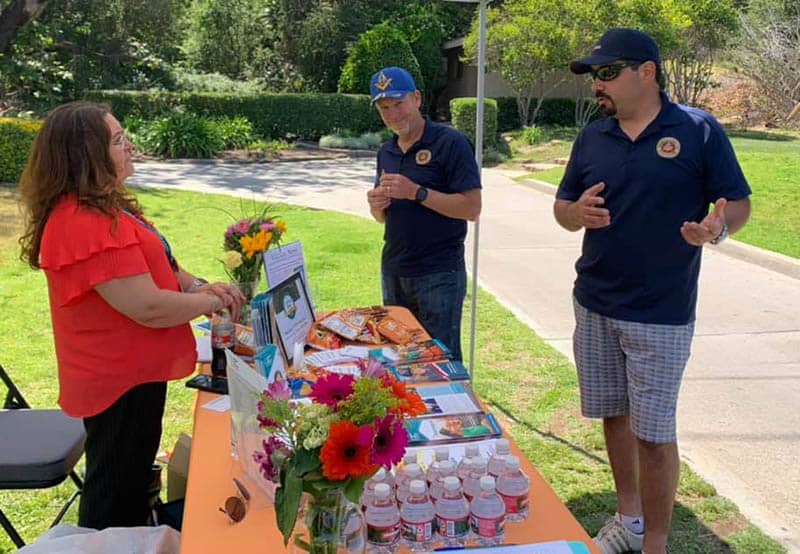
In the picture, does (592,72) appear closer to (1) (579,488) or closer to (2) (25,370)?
(1) (579,488)

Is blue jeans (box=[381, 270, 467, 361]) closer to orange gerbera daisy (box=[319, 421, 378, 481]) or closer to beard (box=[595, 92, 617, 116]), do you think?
beard (box=[595, 92, 617, 116])

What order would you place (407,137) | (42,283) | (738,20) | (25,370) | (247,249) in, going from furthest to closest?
(738,20) → (42,283) → (25,370) → (407,137) → (247,249)

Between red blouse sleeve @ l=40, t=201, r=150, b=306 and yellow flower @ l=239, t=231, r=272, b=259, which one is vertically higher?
red blouse sleeve @ l=40, t=201, r=150, b=306

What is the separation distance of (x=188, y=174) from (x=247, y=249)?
11991mm

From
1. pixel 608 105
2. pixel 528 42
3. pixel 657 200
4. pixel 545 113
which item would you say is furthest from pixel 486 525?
pixel 545 113

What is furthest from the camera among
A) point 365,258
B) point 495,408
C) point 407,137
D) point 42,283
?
point 365,258

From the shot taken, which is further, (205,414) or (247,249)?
(247,249)

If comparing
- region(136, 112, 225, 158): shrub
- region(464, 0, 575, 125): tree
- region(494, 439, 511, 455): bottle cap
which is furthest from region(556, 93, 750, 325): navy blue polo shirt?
region(464, 0, 575, 125): tree

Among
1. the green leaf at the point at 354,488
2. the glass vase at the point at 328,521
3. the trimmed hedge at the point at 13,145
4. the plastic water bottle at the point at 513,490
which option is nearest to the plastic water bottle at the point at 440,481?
the plastic water bottle at the point at 513,490

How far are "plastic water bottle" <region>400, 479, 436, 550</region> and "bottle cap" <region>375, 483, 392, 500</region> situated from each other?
58 millimetres

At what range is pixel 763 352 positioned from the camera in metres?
4.99

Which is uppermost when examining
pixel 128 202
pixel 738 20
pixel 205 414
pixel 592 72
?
pixel 738 20


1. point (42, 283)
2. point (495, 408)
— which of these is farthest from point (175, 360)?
point (42, 283)

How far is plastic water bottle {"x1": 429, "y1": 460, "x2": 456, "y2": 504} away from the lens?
4.94ft
